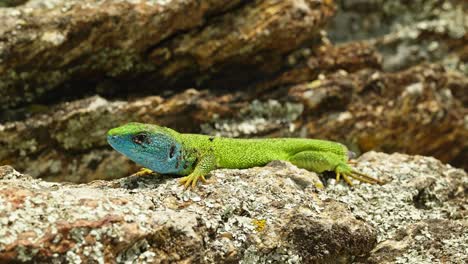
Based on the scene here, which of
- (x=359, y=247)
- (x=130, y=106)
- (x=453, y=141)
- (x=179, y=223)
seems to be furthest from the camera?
(x=453, y=141)

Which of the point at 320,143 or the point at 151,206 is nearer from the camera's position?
the point at 151,206

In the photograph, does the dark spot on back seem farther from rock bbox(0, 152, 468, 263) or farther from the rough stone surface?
the rough stone surface

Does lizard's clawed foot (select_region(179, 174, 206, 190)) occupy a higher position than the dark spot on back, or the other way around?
the dark spot on back

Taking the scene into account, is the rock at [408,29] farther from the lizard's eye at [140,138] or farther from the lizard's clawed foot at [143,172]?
the lizard's eye at [140,138]

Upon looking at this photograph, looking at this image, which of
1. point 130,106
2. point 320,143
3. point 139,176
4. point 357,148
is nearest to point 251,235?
point 139,176

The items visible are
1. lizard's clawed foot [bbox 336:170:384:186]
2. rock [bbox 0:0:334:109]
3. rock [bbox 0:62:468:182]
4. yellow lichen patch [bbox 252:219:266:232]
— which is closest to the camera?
yellow lichen patch [bbox 252:219:266:232]

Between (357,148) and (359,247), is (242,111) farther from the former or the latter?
(359,247)

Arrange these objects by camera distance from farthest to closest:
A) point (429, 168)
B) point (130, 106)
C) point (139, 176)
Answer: point (130, 106)
point (429, 168)
point (139, 176)

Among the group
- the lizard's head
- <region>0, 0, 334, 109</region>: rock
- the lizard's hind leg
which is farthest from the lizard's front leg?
<region>0, 0, 334, 109</region>: rock

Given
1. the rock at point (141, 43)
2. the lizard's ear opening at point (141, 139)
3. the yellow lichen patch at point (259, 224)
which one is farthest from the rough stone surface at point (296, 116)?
the yellow lichen patch at point (259, 224)
